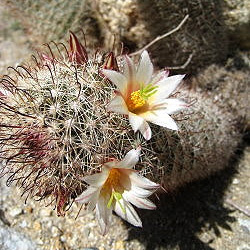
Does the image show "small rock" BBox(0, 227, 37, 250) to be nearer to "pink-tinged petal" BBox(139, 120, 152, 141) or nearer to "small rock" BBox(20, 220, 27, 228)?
"small rock" BBox(20, 220, 27, 228)

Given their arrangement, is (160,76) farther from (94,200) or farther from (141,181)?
(94,200)

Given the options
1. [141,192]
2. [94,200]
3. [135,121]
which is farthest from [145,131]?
[94,200]

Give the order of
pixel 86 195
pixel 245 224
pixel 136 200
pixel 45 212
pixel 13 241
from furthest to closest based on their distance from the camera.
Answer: pixel 45 212, pixel 245 224, pixel 13 241, pixel 136 200, pixel 86 195

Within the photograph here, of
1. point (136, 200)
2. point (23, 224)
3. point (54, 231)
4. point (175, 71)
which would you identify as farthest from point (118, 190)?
point (175, 71)

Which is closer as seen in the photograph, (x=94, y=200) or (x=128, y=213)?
(x=94, y=200)

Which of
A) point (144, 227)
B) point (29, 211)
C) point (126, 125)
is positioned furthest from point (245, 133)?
point (29, 211)

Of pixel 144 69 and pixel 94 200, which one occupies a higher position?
pixel 144 69

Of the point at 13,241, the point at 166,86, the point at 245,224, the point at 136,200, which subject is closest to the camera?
the point at 136,200

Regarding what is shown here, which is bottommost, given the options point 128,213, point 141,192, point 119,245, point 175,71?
point 119,245
